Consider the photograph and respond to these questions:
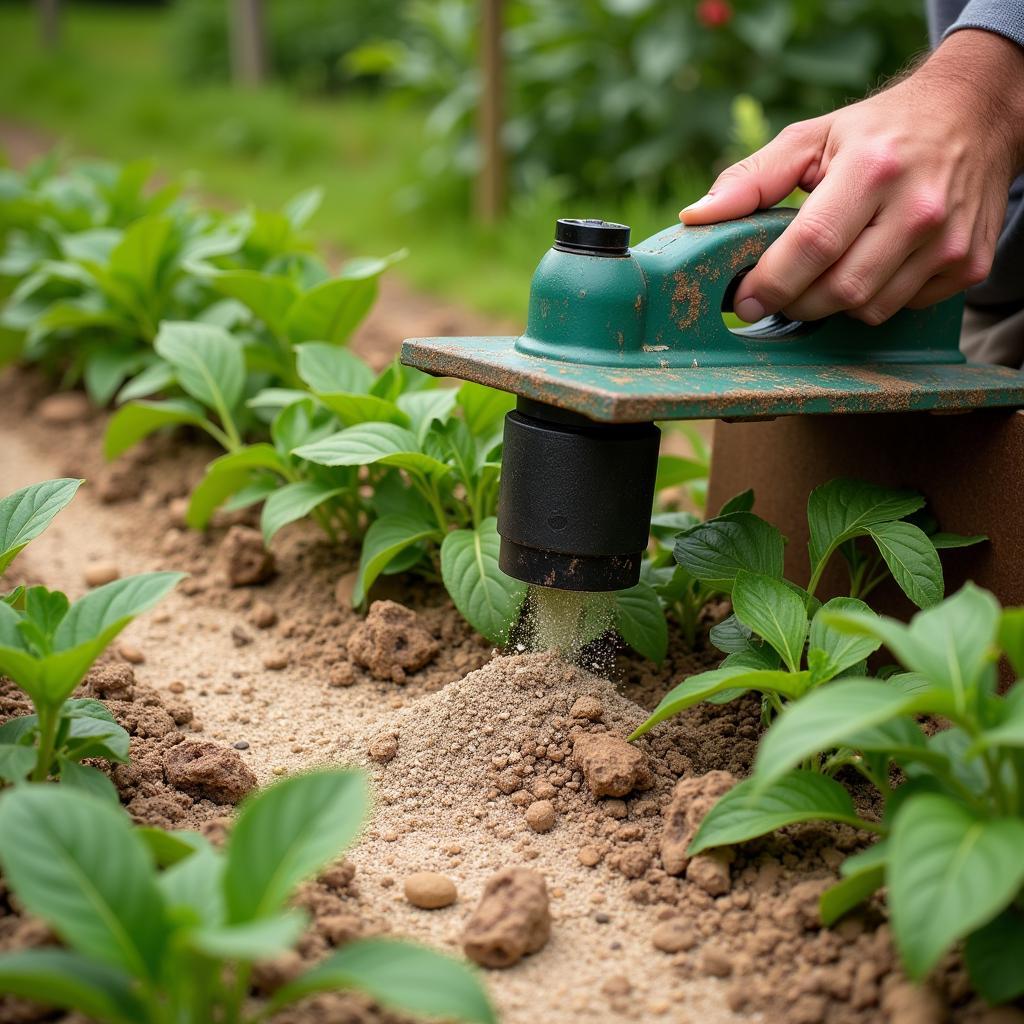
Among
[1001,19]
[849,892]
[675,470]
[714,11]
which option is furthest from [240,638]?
[714,11]

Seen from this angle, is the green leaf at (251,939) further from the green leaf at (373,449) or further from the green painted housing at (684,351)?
the green leaf at (373,449)

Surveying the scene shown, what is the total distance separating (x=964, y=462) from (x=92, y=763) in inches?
51.0

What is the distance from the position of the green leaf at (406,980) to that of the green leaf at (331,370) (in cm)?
134

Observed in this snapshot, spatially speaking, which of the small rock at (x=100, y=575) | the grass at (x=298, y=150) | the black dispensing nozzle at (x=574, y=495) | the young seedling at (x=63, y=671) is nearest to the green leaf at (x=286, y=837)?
the young seedling at (x=63, y=671)

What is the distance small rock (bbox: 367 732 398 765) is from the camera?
1752 millimetres

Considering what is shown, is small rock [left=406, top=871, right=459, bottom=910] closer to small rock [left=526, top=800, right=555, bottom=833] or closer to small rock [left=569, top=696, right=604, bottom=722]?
small rock [left=526, top=800, right=555, bottom=833]

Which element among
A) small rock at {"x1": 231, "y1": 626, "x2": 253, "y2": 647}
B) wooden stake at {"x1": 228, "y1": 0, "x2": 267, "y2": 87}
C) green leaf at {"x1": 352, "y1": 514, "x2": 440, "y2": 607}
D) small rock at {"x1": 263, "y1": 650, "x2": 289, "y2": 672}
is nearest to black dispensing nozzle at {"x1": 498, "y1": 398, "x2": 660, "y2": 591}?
green leaf at {"x1": 352, "y1": 514, "x2": 440, "y2": 607}

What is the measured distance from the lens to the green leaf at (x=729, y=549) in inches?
68.8

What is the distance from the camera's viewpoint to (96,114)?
9.45 metres

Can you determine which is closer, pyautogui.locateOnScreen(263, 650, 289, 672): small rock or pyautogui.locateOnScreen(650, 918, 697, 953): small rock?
pyautogui.locateOnScreen(650, 918, 697, 953): small rock

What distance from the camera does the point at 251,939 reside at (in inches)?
36.5

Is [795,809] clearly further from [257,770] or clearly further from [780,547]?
[257,770]

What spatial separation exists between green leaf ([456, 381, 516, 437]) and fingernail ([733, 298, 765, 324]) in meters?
0.49

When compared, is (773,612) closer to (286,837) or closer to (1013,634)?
(1013,634)
